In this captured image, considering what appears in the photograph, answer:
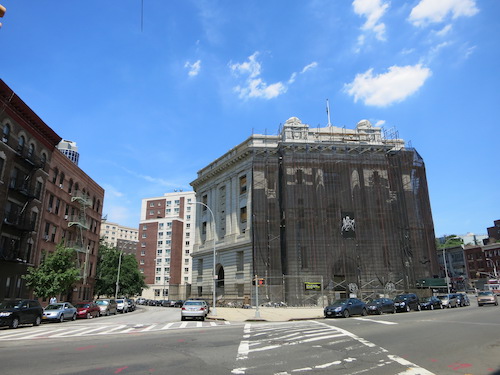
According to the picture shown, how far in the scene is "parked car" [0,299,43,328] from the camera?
798 inches

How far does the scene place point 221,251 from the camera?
56.7 metres

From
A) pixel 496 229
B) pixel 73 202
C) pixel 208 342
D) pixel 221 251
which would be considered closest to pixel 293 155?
pixel 221 251

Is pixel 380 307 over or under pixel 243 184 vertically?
Answer: under

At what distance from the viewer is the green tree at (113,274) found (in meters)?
63.3

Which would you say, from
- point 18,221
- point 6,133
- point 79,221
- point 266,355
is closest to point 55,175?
point 79,221

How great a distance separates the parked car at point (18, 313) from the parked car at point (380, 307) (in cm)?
2337

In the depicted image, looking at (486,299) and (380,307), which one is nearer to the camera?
(380,307)

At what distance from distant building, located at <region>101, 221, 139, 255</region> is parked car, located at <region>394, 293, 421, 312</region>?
150 meters

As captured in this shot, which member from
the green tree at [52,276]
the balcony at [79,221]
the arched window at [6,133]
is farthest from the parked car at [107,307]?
the arched window at [6,133]

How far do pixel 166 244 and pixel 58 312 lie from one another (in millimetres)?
86718

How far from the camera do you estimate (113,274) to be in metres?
64.0

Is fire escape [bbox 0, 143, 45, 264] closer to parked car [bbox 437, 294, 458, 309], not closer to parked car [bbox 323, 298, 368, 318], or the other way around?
parked car [bbox 323, 298, 368, 318]

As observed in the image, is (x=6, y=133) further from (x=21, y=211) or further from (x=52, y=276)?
(x=52, y=276)

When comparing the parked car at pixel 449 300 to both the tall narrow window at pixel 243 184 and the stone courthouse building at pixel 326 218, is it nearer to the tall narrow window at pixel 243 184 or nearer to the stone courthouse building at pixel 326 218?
the stone courthouse building at pixel 326 218
